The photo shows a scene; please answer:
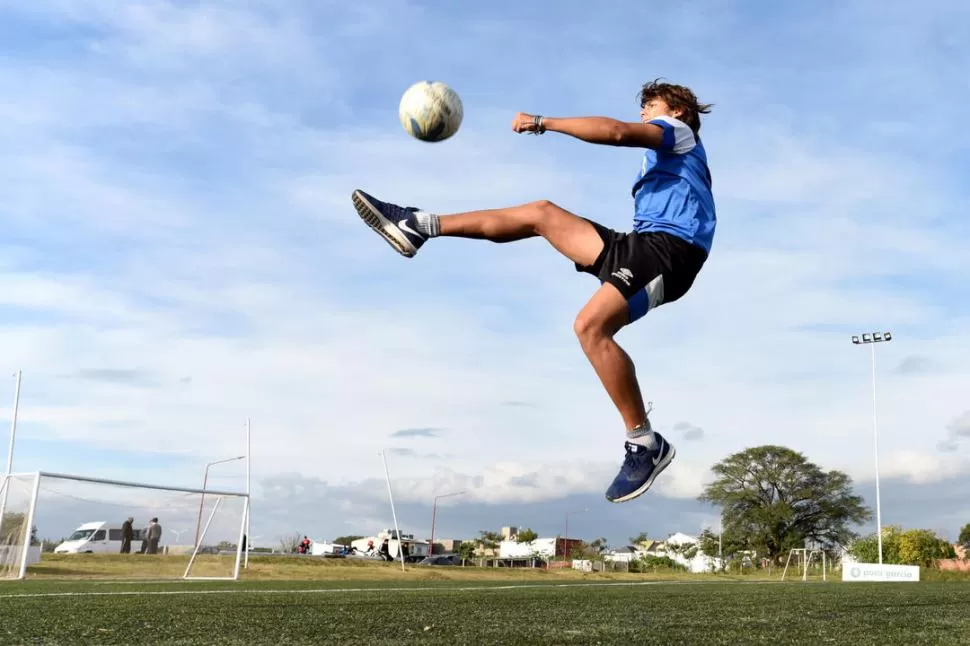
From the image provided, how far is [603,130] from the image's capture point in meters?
4.56

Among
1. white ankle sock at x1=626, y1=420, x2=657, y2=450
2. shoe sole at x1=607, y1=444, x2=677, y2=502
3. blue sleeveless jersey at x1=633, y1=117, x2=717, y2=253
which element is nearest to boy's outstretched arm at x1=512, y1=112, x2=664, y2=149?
blue sleeveless jersey at x1=633, y1=117, x2=717, y2=253

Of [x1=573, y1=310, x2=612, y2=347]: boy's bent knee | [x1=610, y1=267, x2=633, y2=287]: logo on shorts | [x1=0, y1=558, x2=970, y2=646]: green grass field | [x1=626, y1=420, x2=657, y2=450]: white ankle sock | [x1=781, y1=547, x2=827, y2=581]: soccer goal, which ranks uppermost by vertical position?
[x1=610, y1=267, x2=633, y2=287]: logo on shorts

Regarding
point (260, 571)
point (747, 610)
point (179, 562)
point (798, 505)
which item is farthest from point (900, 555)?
point (747, 610)

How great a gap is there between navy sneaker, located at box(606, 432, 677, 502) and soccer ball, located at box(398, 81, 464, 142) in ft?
7.43

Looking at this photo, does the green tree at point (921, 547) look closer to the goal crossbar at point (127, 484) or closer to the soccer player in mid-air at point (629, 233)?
A: the goal crossbar at point (127, 484)

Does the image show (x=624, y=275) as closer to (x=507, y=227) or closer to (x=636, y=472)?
(x=507, y=227)

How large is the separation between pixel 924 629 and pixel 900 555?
60.5 meters

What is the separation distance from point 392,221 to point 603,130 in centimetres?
137

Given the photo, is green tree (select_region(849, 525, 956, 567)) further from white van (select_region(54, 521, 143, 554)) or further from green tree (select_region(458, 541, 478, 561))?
white van (select_region(54, 521, 143, 554))

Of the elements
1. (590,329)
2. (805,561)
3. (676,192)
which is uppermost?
(676,192)

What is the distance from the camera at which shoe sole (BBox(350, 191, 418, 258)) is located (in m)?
5.22

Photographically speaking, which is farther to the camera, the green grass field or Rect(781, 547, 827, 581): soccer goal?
Rect(781, 547, 827, 581): soccer goal

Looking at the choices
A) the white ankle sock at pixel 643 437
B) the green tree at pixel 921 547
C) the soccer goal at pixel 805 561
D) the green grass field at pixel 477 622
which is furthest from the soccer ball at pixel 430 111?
the green tree at pixel 921 547

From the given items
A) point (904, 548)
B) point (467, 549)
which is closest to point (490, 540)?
point (467, 549)
